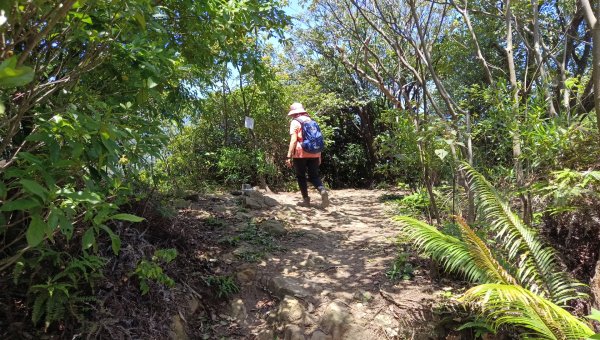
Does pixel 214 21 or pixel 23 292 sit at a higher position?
pixel 214 21

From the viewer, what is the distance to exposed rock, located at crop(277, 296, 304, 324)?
142 inches

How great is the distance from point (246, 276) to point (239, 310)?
1.39 feet

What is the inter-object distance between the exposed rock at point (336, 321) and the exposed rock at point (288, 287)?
0.32m

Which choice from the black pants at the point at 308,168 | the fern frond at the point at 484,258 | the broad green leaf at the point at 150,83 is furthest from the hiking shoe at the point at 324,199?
the broad green leaf at the point at 150,83

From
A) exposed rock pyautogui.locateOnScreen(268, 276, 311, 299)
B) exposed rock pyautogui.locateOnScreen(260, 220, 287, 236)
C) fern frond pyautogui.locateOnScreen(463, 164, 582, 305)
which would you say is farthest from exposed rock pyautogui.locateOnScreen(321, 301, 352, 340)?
exposed rock pyautogui.locateOnScreen(260, 220, 287, 236)

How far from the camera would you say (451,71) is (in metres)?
11.2

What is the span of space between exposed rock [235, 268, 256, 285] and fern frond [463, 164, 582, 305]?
92.1 inches

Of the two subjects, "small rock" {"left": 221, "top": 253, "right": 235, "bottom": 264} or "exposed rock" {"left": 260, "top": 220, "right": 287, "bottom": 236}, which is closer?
"small rock" {"left": 221, "top": 253, "right": 235, "bottom": 264}

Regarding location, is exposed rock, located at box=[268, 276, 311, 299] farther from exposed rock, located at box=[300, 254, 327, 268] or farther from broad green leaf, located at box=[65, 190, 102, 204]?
broad green leaf, located at box=[65, 190, 102, 204]

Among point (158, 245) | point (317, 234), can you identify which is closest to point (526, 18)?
point (317, 234)

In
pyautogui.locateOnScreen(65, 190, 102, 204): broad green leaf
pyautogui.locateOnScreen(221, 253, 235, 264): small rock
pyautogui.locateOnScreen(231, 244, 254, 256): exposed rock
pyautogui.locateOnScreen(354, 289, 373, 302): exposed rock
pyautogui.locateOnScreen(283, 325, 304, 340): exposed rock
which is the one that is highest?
pyautogui.locateOnScreen(65, 190, 102, 204): broad green leaf

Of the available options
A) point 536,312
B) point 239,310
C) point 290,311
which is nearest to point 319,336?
point 290,311

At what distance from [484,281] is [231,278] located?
7.62ft

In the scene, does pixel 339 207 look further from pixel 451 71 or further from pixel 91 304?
pixel 451 71
